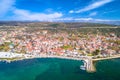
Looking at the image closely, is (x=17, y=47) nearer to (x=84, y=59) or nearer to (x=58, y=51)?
Answer: (x=58, y=51)

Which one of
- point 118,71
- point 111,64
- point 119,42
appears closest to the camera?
point 118,71

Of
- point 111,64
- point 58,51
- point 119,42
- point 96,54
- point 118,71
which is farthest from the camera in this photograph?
point 119,42

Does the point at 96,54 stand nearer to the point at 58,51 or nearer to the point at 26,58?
the point at 58,51

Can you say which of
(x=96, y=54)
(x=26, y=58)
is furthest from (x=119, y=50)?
(x=26, y=58)

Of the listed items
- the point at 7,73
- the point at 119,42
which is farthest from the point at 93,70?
the point at 119,42

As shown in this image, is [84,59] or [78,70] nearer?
[78,70]

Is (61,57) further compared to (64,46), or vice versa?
(64,46)

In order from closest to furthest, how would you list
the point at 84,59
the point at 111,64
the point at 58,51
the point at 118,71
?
the point at 118,71
the point at 111,64
the point at 84,59
the point at 58,51
